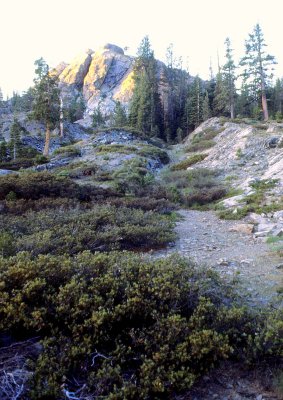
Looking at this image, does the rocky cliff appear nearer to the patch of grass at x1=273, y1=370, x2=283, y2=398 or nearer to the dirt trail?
the dirt trail

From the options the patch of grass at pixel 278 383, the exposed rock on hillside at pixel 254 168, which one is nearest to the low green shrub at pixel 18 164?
the exposed rock on hillside at pixel 254 168

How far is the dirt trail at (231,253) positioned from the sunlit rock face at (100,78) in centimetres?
7428

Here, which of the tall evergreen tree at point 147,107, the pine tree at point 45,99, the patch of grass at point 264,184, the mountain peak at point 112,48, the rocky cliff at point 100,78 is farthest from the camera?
the mountain peak at point 112,48

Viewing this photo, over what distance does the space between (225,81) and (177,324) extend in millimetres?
46905

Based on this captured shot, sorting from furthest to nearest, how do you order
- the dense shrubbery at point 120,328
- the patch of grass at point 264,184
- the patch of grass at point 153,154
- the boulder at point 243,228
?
the patch of grass at point 153,154
the patch of grass at point 264,184
the boulder at point 243,228
the dense shrubbery at point 120,328

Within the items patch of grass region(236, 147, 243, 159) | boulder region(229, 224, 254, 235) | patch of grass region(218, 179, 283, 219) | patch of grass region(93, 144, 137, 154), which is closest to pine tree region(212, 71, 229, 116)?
patch of grass region(93, 144, 137, 154)

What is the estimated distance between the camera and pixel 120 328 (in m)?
3.66

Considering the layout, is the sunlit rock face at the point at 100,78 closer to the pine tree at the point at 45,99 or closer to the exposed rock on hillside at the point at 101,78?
the exposed rock on hillside at the point at 101,78

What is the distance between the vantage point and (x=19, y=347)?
127 inches

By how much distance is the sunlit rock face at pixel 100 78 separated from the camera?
84.0 metres

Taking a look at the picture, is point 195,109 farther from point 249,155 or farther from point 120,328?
point 120,328

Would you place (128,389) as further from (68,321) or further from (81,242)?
(81,242)

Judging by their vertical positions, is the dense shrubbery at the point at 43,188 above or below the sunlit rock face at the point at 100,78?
below

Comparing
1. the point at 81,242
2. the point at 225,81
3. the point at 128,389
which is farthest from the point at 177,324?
the point at 225,81
